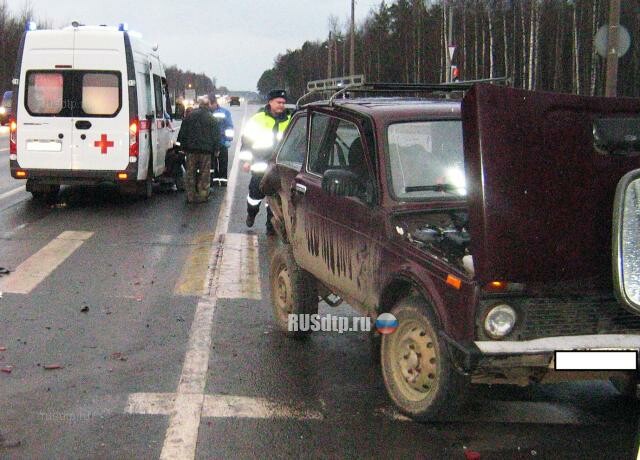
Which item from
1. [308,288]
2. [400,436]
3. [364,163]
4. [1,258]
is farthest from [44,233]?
[400,436]

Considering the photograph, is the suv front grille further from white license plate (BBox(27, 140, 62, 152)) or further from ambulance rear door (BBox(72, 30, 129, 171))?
white license plate (BBox(27, 140, 62, 152))

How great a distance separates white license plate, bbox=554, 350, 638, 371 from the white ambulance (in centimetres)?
1072

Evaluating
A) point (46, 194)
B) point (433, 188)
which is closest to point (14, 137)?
point (46, 194)

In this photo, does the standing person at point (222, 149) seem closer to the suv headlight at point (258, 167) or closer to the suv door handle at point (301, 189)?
the suv headlight at point (258, 167)

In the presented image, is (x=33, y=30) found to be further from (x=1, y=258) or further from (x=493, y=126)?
(x=493, y=126)

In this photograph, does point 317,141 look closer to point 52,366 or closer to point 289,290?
point 289,290

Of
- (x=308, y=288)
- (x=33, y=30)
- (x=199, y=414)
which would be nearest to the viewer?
(x=199, y=414)

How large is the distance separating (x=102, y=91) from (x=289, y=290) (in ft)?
27.5

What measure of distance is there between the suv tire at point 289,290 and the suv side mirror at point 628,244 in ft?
11.9

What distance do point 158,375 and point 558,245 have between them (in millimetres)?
2780

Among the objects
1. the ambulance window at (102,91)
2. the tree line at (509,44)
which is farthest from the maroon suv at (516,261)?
the tree line at (509,44)

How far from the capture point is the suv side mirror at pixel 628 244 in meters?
2.96

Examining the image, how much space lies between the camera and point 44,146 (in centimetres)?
1402

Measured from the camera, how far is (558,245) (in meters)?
4.23
